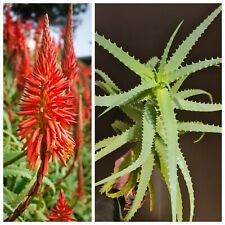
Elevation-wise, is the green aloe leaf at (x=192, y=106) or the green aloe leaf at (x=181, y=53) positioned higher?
the green aloe leaf at (x=181, y=53)

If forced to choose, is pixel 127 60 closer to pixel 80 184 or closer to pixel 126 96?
pixel 126 96

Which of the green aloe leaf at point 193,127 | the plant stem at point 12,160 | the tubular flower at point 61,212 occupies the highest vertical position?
the green aloe leaf at point 193,127

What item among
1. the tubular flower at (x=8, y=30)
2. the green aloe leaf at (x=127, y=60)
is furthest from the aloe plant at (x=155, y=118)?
the tubular flower at (x=8, y=30)

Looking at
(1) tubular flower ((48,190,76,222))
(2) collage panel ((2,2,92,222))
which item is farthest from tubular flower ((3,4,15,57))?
(1) tubular flower ((48,190,76,222))

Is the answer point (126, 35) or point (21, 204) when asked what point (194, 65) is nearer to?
point (126, 35)

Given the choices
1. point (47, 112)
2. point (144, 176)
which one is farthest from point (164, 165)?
point (47, 112)

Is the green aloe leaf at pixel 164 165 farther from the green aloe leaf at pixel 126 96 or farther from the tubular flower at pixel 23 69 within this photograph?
the tubular flower at pixel 23 69
